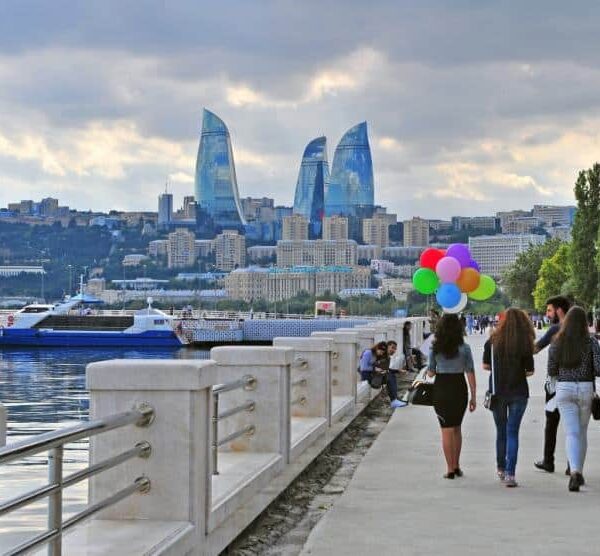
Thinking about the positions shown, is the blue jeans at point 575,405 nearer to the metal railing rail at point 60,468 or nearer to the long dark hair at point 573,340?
the long dark hair at point 573,340

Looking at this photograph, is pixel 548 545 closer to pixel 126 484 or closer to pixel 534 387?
pixel 126 484

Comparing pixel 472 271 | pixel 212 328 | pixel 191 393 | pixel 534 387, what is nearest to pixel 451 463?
pixel 191 393

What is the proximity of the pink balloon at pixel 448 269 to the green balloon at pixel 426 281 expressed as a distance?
786 millimetres

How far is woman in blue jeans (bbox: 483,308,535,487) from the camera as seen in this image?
11492 millimetres

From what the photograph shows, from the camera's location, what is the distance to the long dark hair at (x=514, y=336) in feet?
37.7

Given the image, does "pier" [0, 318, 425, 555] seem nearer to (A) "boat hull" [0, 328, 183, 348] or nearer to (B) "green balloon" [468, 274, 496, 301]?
(B) "green balloon" [468, 274, 496, 301]

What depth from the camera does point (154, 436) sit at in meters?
7.16

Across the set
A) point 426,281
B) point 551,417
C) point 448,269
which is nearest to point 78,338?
point 426,281

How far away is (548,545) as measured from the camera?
825cm

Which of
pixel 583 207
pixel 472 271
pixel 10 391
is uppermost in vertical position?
pixel 583 207

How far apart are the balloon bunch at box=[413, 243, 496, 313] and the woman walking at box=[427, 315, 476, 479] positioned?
23.6 meters

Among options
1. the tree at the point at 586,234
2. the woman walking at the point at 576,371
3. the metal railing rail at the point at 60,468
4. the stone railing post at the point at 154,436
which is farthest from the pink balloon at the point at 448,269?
the tree at the point at 586,234

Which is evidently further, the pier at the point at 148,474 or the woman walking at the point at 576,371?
the woman walking at the point at 576,371

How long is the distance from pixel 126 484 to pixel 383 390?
1602cm
